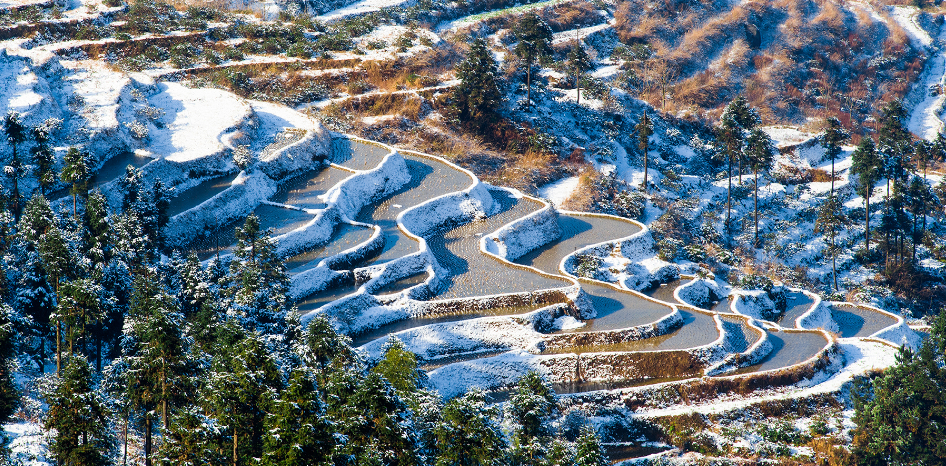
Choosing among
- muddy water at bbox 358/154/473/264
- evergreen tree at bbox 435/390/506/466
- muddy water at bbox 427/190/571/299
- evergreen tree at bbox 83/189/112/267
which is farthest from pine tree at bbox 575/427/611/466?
evergreen tree at bbox 83/189/112/267

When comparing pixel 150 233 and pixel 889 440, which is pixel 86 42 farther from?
pixel 889 440

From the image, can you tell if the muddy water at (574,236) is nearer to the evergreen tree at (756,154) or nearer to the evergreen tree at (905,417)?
the evergreen tree at (756,154)

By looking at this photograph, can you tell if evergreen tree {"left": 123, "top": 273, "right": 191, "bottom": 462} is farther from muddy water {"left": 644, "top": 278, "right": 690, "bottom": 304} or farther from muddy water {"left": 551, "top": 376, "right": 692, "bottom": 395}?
muddy water {"left": 644, "top": 278, "right": 690, "bottom": 304}

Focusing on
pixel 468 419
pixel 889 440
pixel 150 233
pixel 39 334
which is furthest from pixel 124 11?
pixel 889 440

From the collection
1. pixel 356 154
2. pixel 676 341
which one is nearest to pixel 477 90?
pixel 356 154

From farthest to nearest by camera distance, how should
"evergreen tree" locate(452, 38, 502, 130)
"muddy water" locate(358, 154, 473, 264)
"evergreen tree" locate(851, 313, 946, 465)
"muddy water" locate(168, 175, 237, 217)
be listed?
1. "evergreen tree" locate(452, 38, 502, 130)
2. "muddy water" locate(168, 175, 237, 217)
3. "muddy water" locate(358, 154, 473, 264)
4. "evergreen tree" locate(851, 313, 946, 465)

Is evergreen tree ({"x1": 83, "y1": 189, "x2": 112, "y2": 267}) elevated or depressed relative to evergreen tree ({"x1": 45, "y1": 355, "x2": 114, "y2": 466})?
elevated

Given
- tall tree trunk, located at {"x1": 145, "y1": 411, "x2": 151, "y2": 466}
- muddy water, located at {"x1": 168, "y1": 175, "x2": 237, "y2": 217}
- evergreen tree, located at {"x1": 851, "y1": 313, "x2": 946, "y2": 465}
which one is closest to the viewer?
tall tree trunk, located at {"x1": 145, "y1": 411, "x2": 151, "y2": 466}
